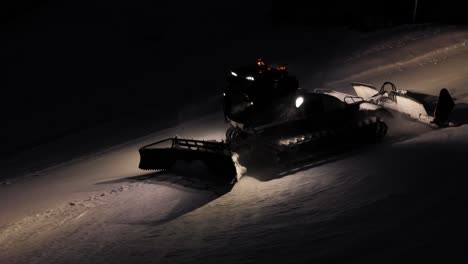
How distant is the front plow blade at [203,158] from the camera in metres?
10.4

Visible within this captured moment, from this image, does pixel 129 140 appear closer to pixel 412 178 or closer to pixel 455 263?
pixel 412 178

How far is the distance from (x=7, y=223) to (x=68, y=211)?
137 cm

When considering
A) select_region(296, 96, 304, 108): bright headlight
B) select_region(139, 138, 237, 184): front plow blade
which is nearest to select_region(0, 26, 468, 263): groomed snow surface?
select_region(139, 138, 237, 184): front plow blade

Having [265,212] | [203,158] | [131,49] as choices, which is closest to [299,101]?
[203,158]

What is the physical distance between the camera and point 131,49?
30297 millimetres

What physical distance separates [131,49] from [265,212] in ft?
76.7

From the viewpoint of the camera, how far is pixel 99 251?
8328 millimetres

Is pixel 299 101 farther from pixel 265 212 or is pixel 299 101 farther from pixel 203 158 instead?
pixel 265 212

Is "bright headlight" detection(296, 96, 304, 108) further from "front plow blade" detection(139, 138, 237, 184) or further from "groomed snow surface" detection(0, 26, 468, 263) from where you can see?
"front plow blade" detection(139, 138, 237, 184)

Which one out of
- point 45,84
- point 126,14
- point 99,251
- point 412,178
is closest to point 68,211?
point 99,251

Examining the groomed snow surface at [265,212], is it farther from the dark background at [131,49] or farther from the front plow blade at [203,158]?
the dark background at [131,49]

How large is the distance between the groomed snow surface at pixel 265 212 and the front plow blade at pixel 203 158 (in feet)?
1.03

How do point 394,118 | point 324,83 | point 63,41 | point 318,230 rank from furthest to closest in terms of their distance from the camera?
point 63,41
point 324,83
point 394,118
point 318,230

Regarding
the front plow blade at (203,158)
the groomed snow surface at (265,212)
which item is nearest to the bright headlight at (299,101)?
the groomed snow surface at (265,212)
